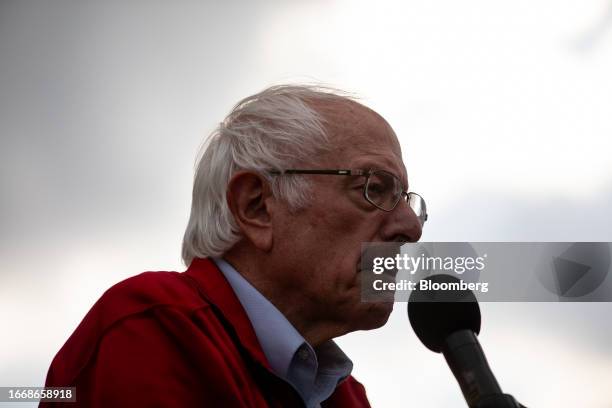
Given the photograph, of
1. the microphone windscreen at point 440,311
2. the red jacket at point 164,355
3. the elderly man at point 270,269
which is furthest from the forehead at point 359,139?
the red jacket at point 164,355

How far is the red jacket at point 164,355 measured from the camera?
92.6 inches

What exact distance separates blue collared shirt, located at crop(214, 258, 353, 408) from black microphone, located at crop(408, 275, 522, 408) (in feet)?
1.76

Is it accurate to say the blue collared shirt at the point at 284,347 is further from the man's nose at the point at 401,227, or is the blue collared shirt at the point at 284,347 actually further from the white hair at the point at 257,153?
the man's nose at the point at 401,227

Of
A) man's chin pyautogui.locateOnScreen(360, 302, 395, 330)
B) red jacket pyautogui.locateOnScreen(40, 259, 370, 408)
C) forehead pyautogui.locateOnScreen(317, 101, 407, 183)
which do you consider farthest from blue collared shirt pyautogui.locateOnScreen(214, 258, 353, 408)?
forehead pyautogui.locateOnScreen(317, 101, 407, 183)

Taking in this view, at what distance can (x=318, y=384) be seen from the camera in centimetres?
318

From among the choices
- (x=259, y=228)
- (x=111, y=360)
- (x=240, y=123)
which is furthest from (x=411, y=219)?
(x=111, y=360)

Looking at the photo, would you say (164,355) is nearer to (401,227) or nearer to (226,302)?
(226,302)

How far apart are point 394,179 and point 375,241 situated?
A: 316mm

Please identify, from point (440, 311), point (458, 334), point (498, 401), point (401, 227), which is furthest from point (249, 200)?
point (498, 401)

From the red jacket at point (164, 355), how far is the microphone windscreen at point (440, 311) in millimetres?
Answer: 571

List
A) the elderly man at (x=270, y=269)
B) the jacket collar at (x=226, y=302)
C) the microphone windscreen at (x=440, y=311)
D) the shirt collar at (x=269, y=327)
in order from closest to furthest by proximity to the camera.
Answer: the microphone windscreen at (x=440, y=311), the elderly man at (x=270, y=269), the jacket collar at (x=226, y=302), the shirt collar at (x=269, y=327)

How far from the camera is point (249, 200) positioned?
130 inches

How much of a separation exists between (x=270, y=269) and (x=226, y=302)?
29 centimetres

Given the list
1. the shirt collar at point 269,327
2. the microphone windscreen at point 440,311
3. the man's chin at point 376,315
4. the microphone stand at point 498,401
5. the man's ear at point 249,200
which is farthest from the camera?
the man's ear at point 249,200
